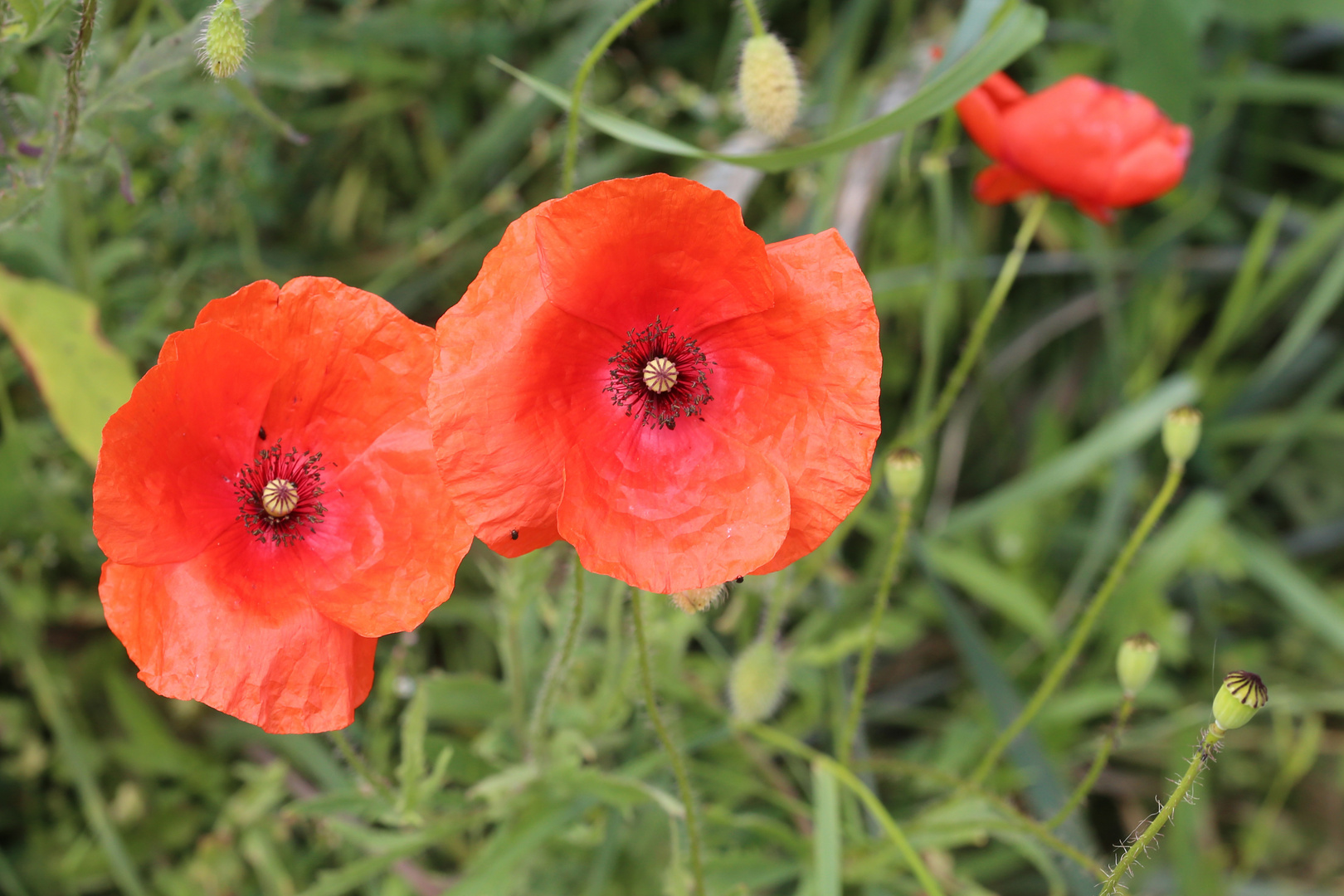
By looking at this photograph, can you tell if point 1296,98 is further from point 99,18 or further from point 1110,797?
point 99,18

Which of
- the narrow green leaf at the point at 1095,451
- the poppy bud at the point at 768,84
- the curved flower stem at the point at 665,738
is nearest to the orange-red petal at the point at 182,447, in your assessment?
the curved flower stem at the point at 665,738

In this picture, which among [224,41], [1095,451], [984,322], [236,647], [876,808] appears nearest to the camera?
[224,41]

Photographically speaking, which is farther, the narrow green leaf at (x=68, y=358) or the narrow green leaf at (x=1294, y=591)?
the narrow green leaf at (x=1294, y=591)

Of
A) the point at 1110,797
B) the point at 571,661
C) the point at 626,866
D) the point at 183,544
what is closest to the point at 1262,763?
the point at 1110,797

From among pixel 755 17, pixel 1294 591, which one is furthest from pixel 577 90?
pixel 1294 591

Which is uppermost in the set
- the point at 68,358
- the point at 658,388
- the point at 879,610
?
the point at 658,388

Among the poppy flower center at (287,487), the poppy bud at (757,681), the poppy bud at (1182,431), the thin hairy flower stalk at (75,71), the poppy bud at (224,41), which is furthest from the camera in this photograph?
the poppy bud at (757,681)

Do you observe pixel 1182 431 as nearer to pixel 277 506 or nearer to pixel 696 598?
pixel 696 598

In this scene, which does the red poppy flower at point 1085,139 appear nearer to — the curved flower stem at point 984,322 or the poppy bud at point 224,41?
the curved flower stem at point 984,322
